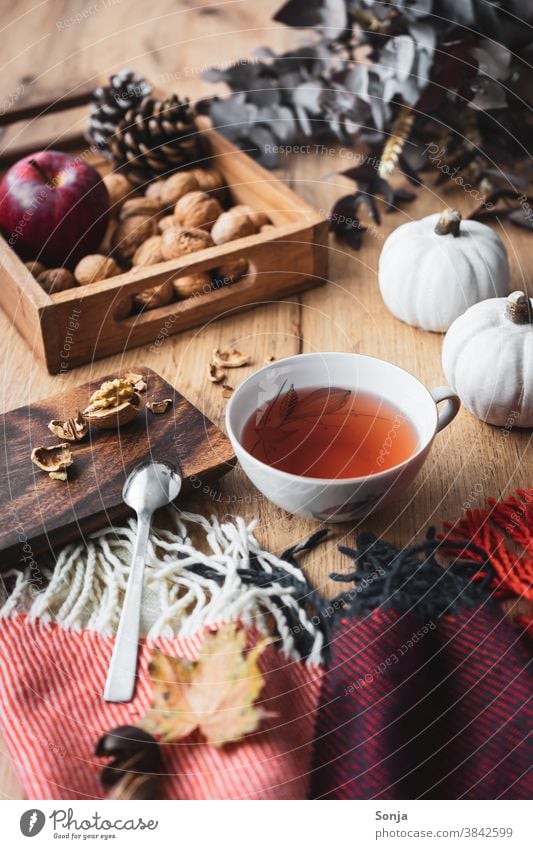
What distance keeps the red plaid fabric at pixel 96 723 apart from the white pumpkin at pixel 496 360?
24cm

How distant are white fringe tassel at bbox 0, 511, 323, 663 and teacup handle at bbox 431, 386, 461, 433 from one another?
0.13 m

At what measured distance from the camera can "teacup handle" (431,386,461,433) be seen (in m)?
0.56

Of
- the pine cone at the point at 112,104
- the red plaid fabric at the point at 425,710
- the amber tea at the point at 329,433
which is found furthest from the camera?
the pine cone at the point at 112,104

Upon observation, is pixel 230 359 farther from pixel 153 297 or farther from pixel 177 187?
pixel 177 187

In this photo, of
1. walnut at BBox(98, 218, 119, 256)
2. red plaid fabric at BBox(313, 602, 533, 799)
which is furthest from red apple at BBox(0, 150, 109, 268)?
red plaid fabric at BBox(313, 602, 533, 799)

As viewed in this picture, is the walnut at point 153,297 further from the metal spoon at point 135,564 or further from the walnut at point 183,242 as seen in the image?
the metal spoon at point 135,564

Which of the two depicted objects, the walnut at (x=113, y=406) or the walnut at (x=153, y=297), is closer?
the walnut at (x=113, y=406)

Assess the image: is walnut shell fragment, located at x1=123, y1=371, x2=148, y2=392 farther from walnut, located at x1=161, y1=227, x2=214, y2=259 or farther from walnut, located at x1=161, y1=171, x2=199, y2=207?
walnut, located at x1=161, y1=171, x2=199, y2=207

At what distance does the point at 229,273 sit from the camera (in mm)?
759

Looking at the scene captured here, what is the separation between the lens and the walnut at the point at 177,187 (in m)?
0.85

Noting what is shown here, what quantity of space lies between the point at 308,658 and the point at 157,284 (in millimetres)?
337

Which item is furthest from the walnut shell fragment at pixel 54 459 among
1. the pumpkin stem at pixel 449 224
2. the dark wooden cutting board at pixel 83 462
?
the pumpkin stem at pixel 449 224
